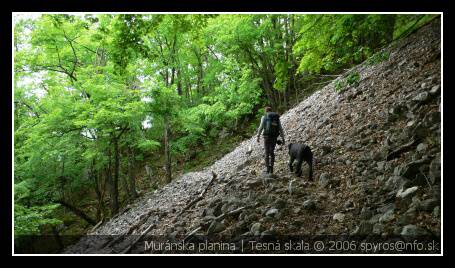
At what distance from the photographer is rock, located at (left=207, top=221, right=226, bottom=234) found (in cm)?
504

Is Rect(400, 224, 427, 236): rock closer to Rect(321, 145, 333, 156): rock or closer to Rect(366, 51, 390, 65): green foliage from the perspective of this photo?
Rect(366, 51, 390, 65): green foliage

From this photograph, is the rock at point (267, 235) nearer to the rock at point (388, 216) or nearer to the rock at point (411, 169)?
the rock at point (388, 216)

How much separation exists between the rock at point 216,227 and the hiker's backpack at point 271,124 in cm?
258

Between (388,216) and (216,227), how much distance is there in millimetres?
2730

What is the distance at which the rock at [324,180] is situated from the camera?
561 centimetres

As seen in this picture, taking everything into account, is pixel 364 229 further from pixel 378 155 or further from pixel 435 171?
pixel 378 155

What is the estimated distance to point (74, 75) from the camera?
14289 millimetres

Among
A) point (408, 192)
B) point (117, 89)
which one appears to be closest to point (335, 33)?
point (408, 192)

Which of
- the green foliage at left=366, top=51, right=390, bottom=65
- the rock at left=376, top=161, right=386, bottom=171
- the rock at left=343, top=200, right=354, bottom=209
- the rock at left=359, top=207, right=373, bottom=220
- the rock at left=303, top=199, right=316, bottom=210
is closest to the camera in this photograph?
the rock at left=359, top=207, right=373, bottom=220

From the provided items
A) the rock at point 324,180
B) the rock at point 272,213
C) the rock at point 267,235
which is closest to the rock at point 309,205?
the rock at point 272,213

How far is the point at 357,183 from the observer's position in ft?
17.1

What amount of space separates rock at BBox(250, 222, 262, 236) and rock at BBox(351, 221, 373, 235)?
55.1 inches

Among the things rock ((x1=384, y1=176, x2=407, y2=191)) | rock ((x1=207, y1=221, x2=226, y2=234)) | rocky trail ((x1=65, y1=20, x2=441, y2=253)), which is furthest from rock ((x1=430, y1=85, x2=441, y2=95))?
rock ((x1=207, y1=221, x2=226, y2=234))
